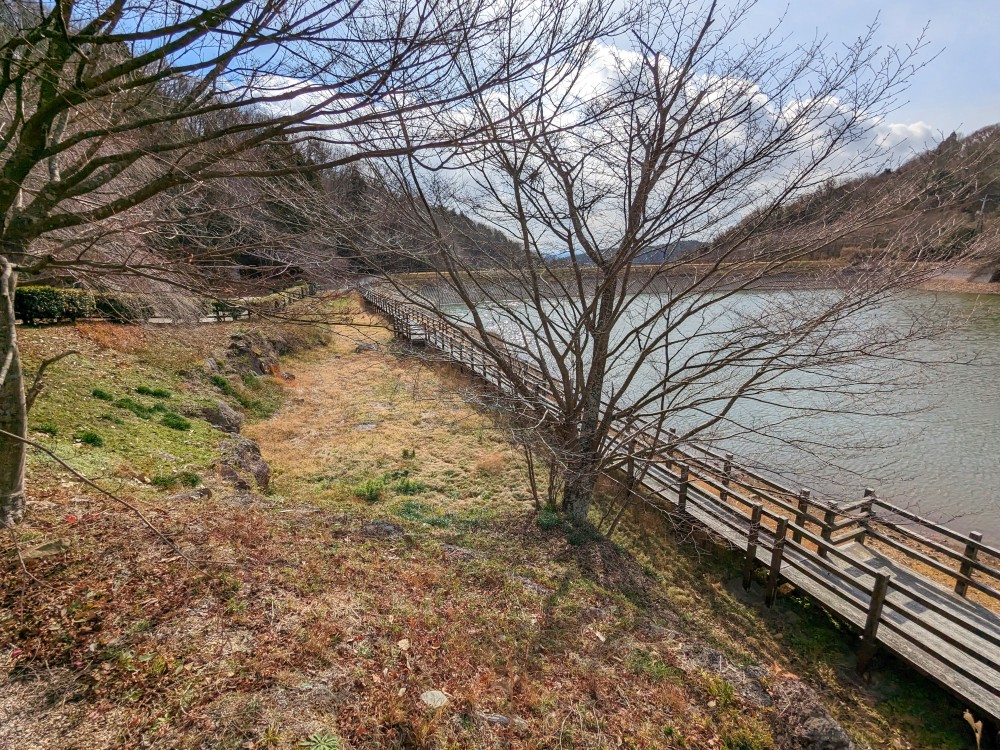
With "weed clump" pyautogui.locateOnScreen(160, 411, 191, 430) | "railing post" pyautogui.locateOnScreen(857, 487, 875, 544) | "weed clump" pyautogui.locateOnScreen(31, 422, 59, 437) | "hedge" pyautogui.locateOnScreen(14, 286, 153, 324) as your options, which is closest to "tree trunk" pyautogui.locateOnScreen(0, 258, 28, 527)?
"weed clump" pyautogui.locateOnScreen(31, 422, 59, 437)

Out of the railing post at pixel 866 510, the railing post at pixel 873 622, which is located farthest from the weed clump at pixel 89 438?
the railing post at pixel 866 510

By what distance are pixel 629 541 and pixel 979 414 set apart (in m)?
12.1

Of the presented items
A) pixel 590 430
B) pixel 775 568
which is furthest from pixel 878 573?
pixel 590 430

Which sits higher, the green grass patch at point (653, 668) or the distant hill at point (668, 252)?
the distant hill at point (668, 252)

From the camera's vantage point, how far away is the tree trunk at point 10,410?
304 cm

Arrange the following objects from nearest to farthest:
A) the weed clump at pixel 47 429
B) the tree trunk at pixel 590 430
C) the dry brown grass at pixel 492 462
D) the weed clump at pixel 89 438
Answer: the weed clump at pixel 47 429
the tree trunk at pixel 590 430
the weed clump at pixel 89 438
the dry brown grass at pixel 492 462

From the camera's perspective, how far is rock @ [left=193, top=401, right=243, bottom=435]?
9.27m

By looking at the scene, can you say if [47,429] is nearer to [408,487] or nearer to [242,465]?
[242,465]

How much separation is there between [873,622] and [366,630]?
5.13 metres

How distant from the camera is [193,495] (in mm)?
5578

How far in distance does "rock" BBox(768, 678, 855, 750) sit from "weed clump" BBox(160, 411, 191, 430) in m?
9.19

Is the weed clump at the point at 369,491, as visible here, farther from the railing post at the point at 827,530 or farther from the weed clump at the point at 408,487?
the railing post at the point at 827,530

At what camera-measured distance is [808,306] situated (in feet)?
17.2

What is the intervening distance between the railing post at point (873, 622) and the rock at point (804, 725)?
1.70 m
